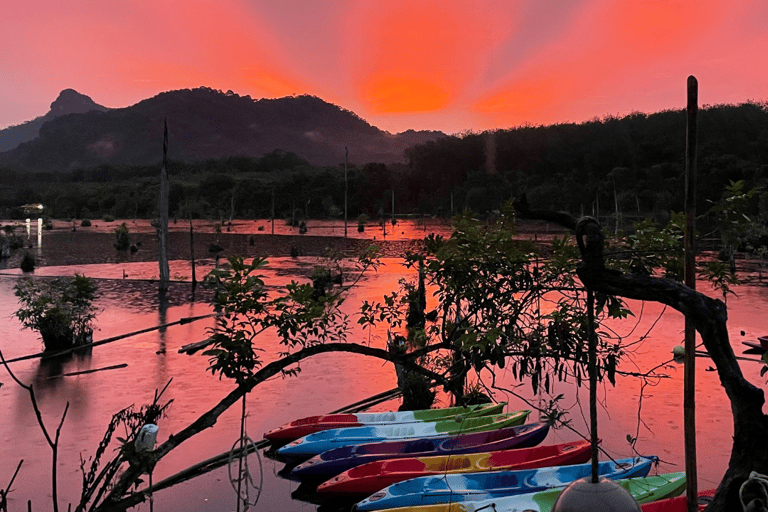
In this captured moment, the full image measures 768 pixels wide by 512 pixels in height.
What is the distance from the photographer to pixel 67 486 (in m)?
9.64

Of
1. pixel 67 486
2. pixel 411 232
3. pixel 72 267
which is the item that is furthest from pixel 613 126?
pixel 67 486

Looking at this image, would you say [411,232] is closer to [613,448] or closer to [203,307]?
[203,307]

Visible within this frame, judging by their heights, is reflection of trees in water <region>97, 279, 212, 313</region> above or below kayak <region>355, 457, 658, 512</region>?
above

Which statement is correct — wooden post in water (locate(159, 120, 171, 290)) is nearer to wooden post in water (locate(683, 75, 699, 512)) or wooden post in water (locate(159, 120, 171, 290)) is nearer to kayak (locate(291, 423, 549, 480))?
kayak (locate(291, 423, 549, 480))

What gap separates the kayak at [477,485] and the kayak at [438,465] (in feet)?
0.95

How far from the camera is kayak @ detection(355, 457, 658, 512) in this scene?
716 centimetres

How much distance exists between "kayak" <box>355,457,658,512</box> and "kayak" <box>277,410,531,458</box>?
166cm

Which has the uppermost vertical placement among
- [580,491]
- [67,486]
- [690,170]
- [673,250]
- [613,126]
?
[613,126]

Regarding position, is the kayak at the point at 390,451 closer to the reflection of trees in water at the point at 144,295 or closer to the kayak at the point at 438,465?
the kayak at the point at 438,465

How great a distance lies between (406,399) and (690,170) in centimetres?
842

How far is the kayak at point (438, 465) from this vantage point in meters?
7.93

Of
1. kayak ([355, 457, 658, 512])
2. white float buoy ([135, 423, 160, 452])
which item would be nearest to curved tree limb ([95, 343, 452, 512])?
white float buoy ([135, 423, 160, 452])

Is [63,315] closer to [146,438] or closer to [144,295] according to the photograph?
[144,295]

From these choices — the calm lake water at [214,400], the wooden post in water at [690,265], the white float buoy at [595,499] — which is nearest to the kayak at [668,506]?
the calm lake water at [214,400]
